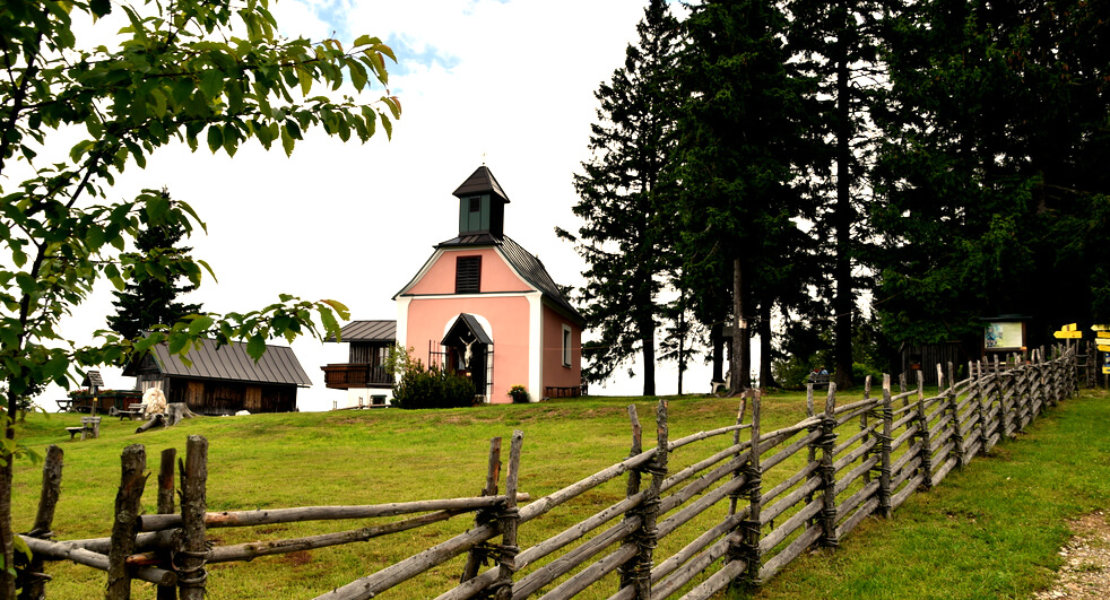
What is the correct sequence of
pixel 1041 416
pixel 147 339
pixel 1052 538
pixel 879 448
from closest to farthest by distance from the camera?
pixel 147 339 → pixel 1052 538 → pixel 879 448 → pixel 1041 416

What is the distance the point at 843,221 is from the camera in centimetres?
2528

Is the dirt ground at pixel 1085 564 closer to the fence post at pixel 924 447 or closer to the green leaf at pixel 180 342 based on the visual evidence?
the fence post at pixel 924 447

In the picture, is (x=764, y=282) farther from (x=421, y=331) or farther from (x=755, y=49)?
(x=421, y=331)

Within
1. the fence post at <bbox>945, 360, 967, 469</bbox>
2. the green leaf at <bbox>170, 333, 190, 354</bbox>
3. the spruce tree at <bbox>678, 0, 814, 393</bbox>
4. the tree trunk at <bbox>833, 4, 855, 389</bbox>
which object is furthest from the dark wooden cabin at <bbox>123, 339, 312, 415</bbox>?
the green leaf at <bbox>170, 333, 190, 354</bbox>

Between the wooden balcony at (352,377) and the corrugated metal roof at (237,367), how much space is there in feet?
12.6

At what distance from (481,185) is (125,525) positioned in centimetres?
2884

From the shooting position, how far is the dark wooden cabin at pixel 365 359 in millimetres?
32219

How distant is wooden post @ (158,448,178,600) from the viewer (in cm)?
294

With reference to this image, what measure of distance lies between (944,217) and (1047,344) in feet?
16.1

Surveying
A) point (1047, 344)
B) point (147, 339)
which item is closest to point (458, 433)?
point (147, 339)

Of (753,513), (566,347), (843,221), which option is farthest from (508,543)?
(566,347)

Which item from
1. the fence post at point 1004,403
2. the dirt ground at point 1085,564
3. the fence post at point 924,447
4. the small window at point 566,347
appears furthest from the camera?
the small window at point 566,347

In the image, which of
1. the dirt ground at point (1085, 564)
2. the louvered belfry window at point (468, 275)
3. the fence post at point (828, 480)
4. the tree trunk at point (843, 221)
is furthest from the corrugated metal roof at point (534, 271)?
the dirt ground at point (1085, 564)

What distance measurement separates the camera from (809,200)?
2647 centimetres
